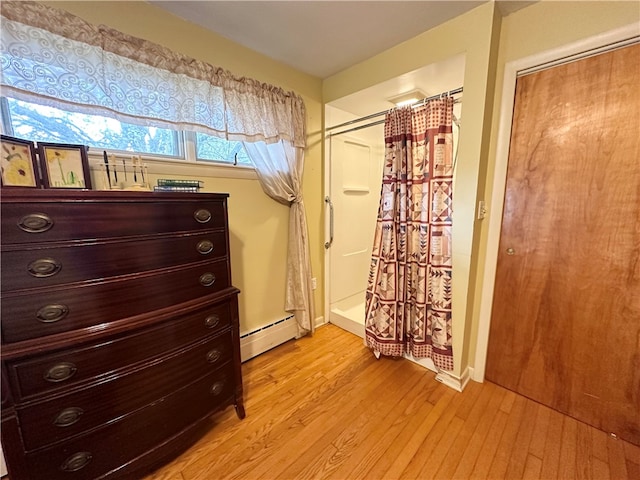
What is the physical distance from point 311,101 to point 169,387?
222 centimetres

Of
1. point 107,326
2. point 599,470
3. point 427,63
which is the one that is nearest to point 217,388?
Answer: point 107,326

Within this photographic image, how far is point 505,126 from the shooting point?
5.06 ft

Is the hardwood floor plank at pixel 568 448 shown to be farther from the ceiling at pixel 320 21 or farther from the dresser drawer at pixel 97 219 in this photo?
the ceiling at pixel 320 21

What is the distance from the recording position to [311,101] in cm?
221

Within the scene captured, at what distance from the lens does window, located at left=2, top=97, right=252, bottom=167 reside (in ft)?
3.86

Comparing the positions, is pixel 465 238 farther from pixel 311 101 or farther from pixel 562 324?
pixel 311 101

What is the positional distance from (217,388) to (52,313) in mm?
804

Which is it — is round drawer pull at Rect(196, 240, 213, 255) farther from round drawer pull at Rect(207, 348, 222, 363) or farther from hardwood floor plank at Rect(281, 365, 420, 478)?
hardwood floor plank at Rect(281, 365, 420, 478)

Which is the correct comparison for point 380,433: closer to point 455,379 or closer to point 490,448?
point 490,448

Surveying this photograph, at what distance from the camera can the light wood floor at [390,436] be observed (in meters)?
1.23

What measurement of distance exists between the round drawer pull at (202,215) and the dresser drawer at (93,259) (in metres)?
0.07

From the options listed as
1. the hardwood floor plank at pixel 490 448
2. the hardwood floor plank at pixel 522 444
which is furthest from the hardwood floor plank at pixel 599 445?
the hardwood floor plank at pixel 490 448

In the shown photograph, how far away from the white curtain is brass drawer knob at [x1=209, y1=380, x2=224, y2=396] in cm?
92

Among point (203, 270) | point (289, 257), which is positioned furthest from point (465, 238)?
point (203, 270)
